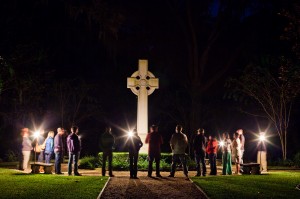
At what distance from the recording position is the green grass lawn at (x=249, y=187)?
11.5 m

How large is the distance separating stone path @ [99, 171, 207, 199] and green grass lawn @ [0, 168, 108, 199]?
37cm

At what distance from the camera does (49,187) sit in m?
12.7

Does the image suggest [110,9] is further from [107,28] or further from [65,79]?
[65,79]

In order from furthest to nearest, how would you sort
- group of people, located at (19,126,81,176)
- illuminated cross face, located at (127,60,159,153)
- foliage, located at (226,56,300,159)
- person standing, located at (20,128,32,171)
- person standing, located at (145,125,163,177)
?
foliage, located at (226,56,300,159)
illuminated cross face, located at (127,60,159,153)
person standing, located at (20,128,32,171)
group of people, located at (19,126,81,176)
person standing, located at (145,125,163,177)

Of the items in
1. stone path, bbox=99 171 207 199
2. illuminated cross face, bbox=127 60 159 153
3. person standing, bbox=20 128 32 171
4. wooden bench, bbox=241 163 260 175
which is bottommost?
stone path, bbox=99 171 207 199

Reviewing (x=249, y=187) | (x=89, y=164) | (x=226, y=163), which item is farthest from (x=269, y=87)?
(x=249, y=187)

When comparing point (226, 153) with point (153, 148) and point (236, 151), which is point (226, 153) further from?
point (153, 148)

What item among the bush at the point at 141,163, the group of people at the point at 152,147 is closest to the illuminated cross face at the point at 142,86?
the bush at the point at 141,163

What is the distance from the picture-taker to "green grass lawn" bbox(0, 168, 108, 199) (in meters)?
11.3

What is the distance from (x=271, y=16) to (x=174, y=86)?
16.0 metres

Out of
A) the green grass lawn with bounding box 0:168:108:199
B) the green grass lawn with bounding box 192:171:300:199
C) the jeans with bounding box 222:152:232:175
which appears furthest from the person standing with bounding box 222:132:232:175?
the green grass lawn with bounding box 0:168:108:199

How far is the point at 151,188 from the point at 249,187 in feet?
9.11

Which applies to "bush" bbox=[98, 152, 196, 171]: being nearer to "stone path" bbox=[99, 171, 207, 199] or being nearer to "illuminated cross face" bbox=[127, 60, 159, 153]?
"illuminated cross face" bbox=[127, 60, 159, 153]

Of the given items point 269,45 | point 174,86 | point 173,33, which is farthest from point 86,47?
point 174,86
